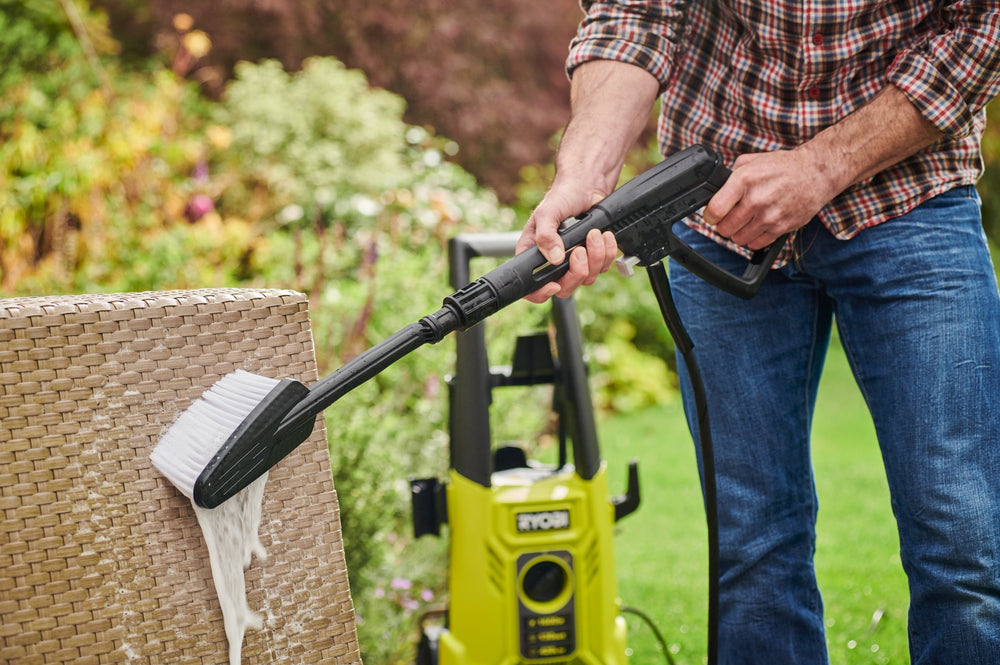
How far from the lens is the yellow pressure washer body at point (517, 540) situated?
5.53 ft

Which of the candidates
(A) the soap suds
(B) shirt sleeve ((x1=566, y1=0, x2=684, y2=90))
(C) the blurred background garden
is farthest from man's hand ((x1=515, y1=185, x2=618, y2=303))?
(C) the blurred background garden

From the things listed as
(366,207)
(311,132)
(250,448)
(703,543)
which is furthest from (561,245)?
(311,132)

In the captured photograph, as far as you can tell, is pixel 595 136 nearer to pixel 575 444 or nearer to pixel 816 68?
pixel 816 68

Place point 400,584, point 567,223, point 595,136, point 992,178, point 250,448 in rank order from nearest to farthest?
1. point 250,448
2. point 567,223
3. point 595,136
4. point 400,584
5. point 992,178

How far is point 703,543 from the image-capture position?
3094 mm

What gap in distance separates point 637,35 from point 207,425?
35.7 inches

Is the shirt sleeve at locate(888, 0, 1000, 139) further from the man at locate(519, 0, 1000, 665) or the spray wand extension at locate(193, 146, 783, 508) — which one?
the spray wand extension at locate(193, 146, 783, 508)

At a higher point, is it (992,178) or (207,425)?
(992,178)

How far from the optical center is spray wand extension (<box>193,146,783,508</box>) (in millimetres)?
1094

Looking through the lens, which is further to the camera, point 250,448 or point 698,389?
point 698,389

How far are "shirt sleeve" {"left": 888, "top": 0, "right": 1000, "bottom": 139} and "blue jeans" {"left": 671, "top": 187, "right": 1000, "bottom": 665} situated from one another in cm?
15

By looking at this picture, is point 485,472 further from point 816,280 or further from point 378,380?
point 378,380

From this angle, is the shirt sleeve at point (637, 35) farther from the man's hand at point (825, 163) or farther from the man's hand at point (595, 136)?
the man's hand at point (825, 163)

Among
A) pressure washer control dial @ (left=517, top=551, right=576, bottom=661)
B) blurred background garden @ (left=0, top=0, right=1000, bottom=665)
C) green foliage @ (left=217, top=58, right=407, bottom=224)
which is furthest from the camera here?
green foliage @ (left=217, top=58, right=407, bottom=224)
